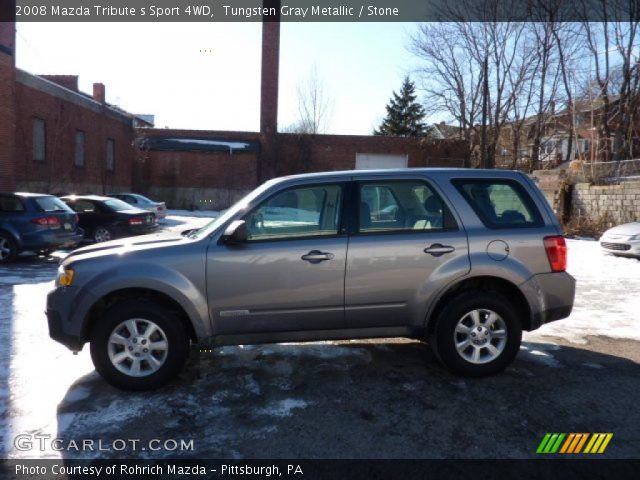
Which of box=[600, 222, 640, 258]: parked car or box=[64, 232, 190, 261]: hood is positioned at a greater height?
box=[64, 232, 190, 261]: hood

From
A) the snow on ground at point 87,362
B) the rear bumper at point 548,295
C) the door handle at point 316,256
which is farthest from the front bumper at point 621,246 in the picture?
the door handle at point 316,256

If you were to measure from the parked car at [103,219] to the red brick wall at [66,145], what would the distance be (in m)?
8.59

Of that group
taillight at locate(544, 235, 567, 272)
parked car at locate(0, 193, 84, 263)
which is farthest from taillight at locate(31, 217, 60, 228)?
taillight at locate(544, 235, 567, 272)

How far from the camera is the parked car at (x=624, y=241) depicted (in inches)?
462

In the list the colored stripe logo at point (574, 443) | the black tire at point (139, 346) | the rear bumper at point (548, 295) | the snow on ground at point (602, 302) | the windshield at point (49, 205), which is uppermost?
the windshield at point (49, 205)

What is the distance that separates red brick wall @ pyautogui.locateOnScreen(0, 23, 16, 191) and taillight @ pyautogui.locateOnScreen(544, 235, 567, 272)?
1865cm

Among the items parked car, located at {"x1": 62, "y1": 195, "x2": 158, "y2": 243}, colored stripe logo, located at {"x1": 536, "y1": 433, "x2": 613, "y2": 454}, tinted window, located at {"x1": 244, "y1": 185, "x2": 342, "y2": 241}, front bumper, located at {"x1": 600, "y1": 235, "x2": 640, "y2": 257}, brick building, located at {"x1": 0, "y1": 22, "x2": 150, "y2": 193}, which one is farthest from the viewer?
brick building, located at {"x1": 0, "y1": 22, "x2": 150, "y2": 193}

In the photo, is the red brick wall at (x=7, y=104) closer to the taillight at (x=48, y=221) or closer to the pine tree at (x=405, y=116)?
the taillight at (x=48, y=221)

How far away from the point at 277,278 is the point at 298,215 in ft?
2.05

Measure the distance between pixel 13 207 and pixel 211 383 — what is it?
8.33m

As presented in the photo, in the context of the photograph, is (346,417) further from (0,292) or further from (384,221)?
(0,292)

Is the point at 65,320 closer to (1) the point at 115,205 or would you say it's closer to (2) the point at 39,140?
(1) the point at 115,205

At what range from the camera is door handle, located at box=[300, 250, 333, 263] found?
408 centimetres

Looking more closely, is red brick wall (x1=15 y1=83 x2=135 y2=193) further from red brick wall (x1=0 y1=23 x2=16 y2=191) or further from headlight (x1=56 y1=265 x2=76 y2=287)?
headlight (x1=56 y1=265 x2=76 y2=287)
